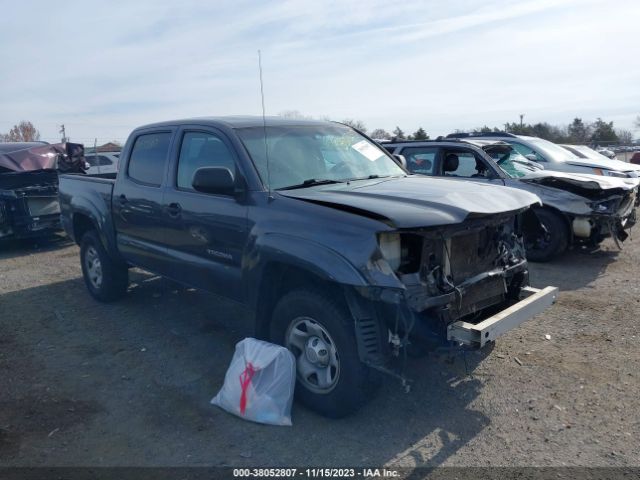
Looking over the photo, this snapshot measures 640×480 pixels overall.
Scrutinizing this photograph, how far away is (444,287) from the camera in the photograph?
358cm

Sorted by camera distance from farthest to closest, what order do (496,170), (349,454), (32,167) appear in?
(32,167) → (496,170) → (349,454)

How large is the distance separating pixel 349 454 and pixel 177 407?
1.40 meters

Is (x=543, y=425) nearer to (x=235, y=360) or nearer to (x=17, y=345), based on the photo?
(x=235, y=360)

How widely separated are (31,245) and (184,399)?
8156 mm

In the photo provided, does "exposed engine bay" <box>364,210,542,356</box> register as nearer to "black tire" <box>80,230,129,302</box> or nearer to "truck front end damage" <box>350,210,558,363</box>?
"truck front end damage" <box>350,210,558,363</box>

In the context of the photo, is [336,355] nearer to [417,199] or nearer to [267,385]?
[267,385]

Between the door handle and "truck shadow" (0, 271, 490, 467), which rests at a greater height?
the door handle

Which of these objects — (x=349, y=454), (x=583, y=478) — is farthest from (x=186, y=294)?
(x=583, y=478)

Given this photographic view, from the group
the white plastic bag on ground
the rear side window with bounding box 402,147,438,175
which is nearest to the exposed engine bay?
the white plastic bag on ground

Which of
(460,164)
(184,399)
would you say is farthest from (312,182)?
(460,164)

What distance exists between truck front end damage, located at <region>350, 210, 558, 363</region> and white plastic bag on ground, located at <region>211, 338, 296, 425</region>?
30.8 inches

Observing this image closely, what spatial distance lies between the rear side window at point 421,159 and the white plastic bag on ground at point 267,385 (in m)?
5.43

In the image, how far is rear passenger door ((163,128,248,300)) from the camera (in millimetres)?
4332

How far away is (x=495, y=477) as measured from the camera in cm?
317
